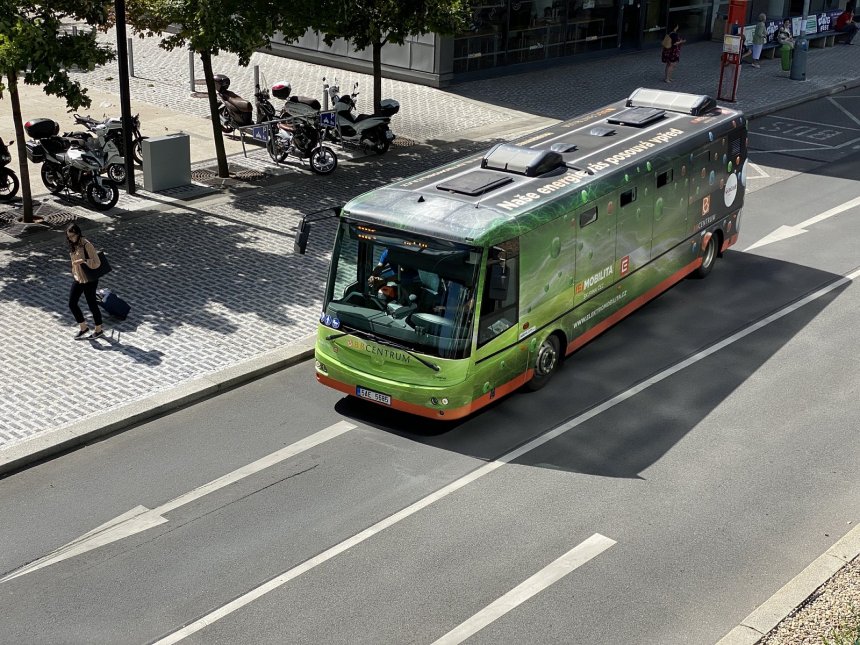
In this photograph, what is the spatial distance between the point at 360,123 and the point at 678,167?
32.1 ft

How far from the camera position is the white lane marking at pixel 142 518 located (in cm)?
1009

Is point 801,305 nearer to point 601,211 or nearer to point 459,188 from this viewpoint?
point 601,211

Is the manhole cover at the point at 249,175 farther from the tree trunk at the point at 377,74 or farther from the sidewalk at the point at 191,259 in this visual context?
the tree trunk at the point at 377,74

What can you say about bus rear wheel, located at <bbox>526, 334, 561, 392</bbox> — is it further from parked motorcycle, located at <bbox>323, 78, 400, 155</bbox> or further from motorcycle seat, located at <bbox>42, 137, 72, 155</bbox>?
parked motorcycle, located at <bbox>323, 78, 400, 155</bbox>

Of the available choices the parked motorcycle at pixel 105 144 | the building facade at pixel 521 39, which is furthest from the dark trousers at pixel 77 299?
the building facade at pixel 521 39

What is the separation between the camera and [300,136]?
22781mm

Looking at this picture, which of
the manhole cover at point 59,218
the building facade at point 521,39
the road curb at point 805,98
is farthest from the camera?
the building facade at point 521,39

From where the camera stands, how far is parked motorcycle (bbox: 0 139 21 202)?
64.4ft

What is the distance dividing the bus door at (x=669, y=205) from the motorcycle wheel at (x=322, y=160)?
28.9 feet

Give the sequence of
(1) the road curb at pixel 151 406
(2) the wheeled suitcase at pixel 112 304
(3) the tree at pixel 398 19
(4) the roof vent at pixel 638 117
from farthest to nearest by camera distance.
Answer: (3) the tree at pixel 398 19 → (4) the roof vent at pixel 638 117 → (2) the wheeled suitcase at pixel 112 304 → (1) the road curb at pixel 151 406

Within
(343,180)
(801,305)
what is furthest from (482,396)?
(343,180)

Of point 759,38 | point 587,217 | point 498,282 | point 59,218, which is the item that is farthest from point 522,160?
point 759,38

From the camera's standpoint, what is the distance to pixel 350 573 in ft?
32.2

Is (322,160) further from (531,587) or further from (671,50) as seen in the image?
(531,587)
